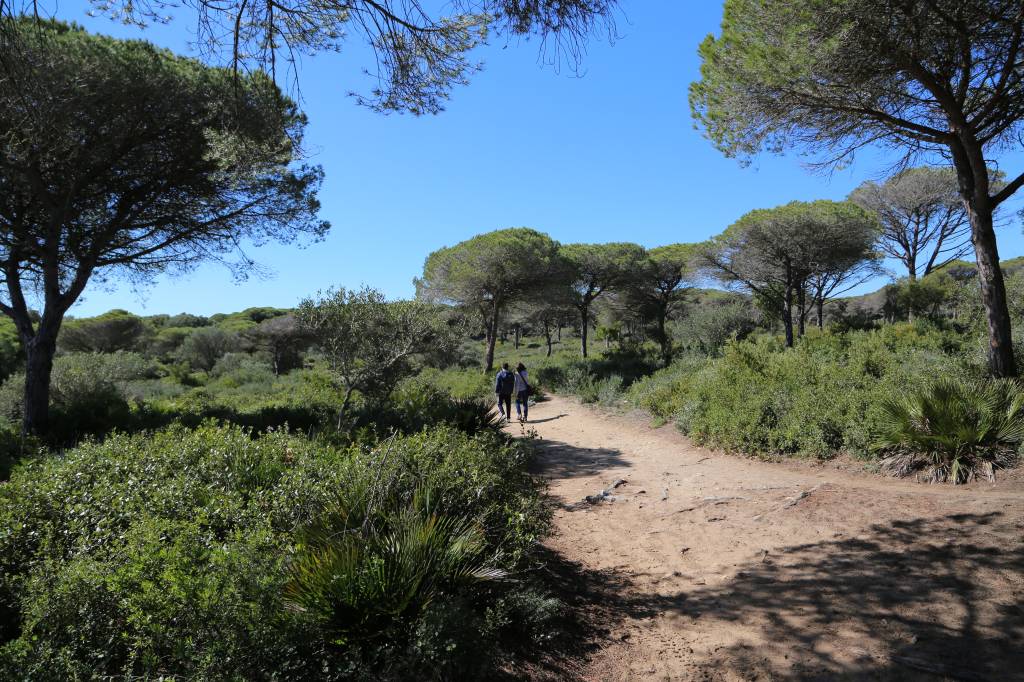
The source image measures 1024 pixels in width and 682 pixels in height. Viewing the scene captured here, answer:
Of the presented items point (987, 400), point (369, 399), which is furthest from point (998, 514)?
point (369, 399)

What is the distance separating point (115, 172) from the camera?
33.9ft

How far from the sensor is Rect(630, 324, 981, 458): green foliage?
7.59m

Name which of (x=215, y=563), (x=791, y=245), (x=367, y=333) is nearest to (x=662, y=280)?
(x=791, y=245)

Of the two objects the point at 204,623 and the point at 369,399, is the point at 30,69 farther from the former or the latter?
the point at 369,399

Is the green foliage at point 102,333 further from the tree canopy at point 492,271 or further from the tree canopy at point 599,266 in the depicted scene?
the tree canopy at point 599,266

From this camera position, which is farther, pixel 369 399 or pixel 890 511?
pixel 369 399

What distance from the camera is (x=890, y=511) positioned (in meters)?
5.00

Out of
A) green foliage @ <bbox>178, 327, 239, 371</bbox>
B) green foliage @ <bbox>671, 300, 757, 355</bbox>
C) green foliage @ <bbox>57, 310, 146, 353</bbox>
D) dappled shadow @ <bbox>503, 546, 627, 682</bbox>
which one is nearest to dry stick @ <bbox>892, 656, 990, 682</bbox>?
dappled shadow @ <bbox>503, 546, 627, 682</bbox>

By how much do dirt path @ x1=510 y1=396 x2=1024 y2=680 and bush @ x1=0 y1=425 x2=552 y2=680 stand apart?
2.85 ft

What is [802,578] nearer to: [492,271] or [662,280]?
[492,271]

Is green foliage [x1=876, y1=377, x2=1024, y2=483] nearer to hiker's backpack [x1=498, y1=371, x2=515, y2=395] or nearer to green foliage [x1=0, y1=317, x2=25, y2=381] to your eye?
hiker's backpack [x1=498, y1=371, x2=515, y2=395]

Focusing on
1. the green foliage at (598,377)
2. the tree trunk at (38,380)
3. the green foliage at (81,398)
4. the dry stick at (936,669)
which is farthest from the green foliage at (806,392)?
the tree trunk at (38,380)

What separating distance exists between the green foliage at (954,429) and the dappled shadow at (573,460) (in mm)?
4038

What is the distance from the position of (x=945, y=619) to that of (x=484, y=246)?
2215 cm
